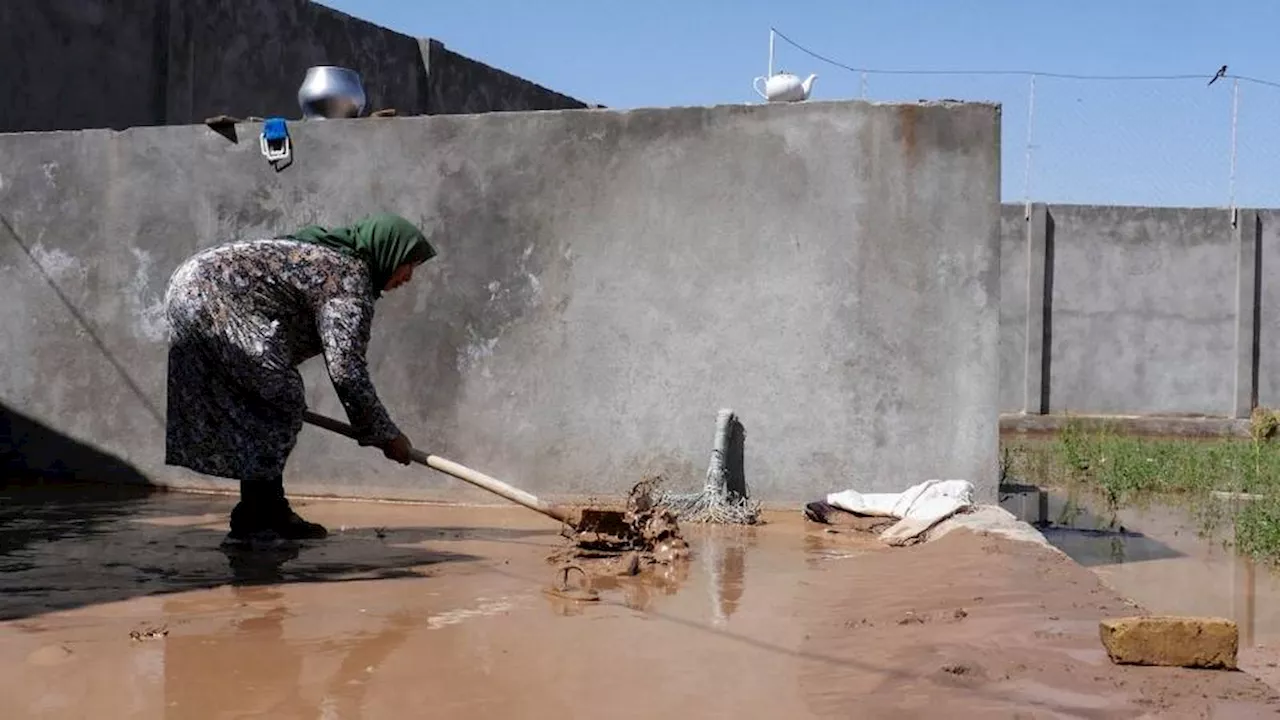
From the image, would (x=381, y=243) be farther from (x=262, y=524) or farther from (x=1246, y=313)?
(x=1246, y=313)

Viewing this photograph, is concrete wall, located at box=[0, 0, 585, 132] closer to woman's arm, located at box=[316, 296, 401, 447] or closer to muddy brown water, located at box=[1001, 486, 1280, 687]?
woman's arm, located at box=[316, 296, 401, 447]

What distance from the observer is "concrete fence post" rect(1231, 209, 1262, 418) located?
1494cm

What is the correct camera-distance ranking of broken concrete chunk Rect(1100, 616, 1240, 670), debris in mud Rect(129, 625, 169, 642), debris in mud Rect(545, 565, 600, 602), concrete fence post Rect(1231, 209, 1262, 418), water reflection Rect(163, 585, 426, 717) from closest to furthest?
water reflection Rect(163, 585, 426, 717)
broken concrete chunk Rect(1100, 616, 1240, 670)
debris in mud Rect(129, 625, 169, 642)
debris in mud Rect(545, 565, 600, 602)
concrete fence post Rect(1231, 209, 1262, 418)

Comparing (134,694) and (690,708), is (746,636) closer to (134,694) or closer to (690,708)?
(690,708)

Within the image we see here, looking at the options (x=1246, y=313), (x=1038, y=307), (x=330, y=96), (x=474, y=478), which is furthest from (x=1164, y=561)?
(x=1246, y=313)

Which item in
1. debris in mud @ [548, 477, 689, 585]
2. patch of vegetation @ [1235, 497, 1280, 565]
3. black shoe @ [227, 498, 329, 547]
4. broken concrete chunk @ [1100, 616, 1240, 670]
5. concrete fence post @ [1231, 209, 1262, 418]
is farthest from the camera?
concrete fence post @ [1231, 209, 1262, 418]

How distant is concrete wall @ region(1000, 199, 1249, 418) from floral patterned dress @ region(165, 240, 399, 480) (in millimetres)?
11537

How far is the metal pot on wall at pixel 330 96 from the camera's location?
295 inches

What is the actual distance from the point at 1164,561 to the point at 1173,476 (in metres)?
3.26

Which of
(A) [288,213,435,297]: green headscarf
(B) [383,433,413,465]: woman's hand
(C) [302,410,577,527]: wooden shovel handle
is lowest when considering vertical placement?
(C) [302,410,577,527]: wooden shovel handle

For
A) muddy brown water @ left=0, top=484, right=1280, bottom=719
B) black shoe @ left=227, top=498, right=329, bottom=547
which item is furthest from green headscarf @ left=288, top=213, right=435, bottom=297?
muddy brown water @ left=0, top=484, right=1280, bottom=719

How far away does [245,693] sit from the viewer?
2740 millimetres

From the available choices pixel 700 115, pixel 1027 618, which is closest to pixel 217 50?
pixel 700 115

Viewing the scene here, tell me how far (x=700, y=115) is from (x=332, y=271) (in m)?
2.27
